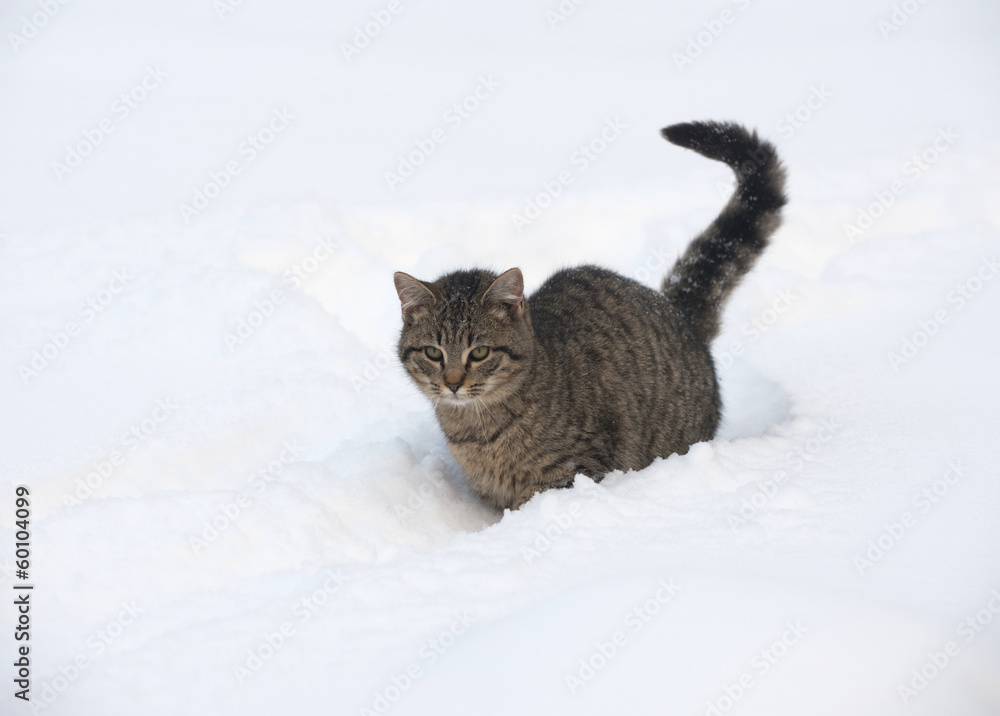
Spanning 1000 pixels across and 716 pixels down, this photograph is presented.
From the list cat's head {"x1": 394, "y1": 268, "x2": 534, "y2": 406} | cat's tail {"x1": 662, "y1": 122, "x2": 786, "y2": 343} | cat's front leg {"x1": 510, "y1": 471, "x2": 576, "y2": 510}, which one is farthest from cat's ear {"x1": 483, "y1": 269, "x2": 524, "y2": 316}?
cat's tail {"x1": 662, "y1": 122, "x2": 786, "y2": 343}

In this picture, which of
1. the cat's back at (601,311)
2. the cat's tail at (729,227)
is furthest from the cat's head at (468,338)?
the cat's tail at (729,227)

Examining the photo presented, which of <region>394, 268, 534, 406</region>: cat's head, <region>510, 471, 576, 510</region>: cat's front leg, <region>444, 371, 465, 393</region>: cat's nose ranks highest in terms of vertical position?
<region>394, 268, 534, 406</region>: cat's head

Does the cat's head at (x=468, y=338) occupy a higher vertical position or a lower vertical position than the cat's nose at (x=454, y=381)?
higher

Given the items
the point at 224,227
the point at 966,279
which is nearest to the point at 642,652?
the point at 966,279

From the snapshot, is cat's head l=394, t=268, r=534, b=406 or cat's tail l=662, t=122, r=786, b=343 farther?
cat's tail l=662, t=122, r=786, b=343

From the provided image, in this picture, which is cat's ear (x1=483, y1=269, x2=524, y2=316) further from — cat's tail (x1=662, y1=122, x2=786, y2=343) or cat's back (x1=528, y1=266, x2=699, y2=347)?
cat's tail (x1=662, y1=122, x2=786, y2=343)

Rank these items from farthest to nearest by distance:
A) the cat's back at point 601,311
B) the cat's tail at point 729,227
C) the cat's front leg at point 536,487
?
the cat's tail at point 729,227 < the cat's back at point 601,311 < the cat's front leg at point 536,487

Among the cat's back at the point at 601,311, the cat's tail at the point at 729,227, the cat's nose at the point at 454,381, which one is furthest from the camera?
the cat's tail at the point at 729,227

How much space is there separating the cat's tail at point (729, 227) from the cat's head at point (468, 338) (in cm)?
108

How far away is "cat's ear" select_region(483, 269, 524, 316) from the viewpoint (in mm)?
2816

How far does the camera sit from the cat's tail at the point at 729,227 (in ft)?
11.2

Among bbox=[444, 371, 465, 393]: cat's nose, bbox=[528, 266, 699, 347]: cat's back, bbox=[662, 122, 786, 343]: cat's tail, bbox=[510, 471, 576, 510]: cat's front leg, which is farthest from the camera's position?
bbox=[662, 122, 786, 343]: cat's tail

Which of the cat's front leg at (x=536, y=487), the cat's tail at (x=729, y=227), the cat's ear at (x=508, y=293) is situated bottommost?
the cat's front leg at (x=536, y=487)

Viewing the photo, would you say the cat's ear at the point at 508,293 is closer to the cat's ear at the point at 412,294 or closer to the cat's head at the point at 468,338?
the cat's head at the point at 468,338
